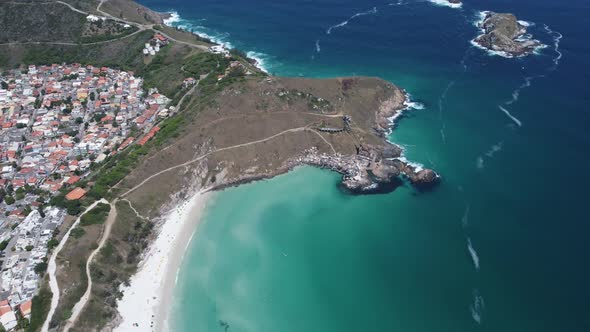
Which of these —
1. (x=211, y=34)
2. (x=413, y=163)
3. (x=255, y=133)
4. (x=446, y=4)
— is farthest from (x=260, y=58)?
(x=446, y=4)

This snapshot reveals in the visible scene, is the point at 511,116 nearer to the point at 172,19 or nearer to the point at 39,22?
the point at 172,19

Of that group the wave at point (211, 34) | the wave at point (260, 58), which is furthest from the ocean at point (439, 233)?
the wave at point (211, 34)

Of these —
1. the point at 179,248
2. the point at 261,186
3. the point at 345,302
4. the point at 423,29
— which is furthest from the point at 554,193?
the point at 423,29

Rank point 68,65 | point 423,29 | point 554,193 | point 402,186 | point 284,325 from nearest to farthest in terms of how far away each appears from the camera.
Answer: point 284,325 → point 554,193 → point 402,186 → point 68,65 → point 423,29

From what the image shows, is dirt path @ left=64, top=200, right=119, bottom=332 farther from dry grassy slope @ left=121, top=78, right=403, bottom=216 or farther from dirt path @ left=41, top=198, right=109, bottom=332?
dry grassy slope @ left=121, top=78, right=403, bottom=216

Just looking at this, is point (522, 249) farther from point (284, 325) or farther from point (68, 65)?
point (68, 65)

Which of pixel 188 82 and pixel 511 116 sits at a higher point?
pixel 188 82

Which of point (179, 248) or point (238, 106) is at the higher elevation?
point (238, 106)
